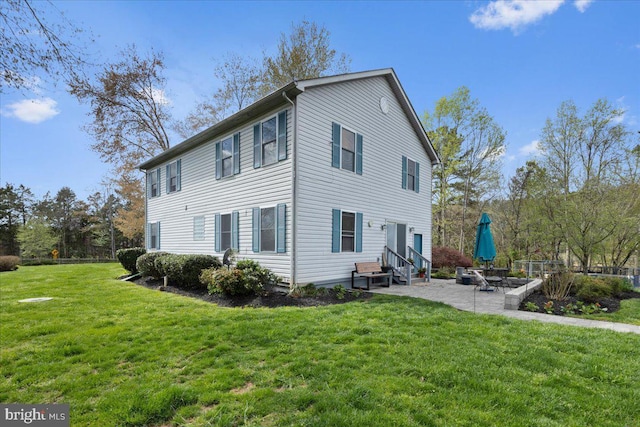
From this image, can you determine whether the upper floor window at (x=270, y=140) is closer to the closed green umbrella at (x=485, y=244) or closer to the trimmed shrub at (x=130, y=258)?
the closed green umbrella at (x=485, y=244)

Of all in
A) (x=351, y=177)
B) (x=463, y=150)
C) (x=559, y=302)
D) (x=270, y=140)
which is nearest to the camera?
(x=559, y=302)

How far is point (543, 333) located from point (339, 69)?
1795 centimetres

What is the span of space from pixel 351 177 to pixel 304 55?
1154cm

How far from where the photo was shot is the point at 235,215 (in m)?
10.5

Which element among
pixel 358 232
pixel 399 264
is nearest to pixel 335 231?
pixel 358 232

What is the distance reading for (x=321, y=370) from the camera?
3.49m

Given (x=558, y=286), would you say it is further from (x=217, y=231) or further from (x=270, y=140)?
(x=217, y=231)

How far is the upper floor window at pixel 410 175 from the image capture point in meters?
13.1

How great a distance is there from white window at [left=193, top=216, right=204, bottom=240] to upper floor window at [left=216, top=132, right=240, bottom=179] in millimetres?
2150

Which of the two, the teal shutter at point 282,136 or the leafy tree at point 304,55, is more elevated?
the leafy tree at point 304,55

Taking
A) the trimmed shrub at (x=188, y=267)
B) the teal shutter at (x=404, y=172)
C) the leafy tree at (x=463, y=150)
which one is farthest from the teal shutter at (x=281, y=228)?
the leafy tree at (x=463, y=150)

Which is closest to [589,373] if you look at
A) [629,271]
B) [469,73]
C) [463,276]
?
[463,276]

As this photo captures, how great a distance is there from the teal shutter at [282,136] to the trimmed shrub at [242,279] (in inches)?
127

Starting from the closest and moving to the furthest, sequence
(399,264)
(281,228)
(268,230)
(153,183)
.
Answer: (281,228) < (268,230) < (399,264) < (153,183)
